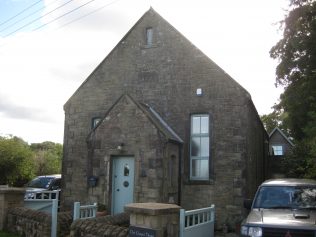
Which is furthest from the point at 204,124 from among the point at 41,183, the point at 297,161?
the point at 41,183

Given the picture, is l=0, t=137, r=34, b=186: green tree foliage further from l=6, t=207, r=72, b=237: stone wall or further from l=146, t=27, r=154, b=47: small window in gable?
l=6, t=207, r=72, b=237: stone wall

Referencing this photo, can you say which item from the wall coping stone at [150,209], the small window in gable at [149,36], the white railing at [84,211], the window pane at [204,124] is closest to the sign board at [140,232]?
the wall coping stone at [150,209]

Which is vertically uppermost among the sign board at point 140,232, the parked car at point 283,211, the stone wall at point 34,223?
the parked car at point 283,211

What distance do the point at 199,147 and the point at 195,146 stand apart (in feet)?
0.56

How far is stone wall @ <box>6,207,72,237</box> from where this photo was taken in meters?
11.1

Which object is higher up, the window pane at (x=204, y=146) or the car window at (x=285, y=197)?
the window pane at (x=204, y=146)

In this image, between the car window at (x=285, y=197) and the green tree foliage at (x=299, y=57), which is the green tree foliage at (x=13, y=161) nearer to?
the green tree foliage at (x=299, y=57)

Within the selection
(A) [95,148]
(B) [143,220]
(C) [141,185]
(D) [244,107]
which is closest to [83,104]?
(A) [95,148]

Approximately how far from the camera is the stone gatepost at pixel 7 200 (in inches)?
506

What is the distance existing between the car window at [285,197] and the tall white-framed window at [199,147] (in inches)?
232

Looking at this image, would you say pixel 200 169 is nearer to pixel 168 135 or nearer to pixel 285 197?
pixel 168 135

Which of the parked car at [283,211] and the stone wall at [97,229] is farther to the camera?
the stone wall at [97,229]

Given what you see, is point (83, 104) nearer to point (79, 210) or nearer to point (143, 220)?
point (79, 210)

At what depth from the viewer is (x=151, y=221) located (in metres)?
7.61
